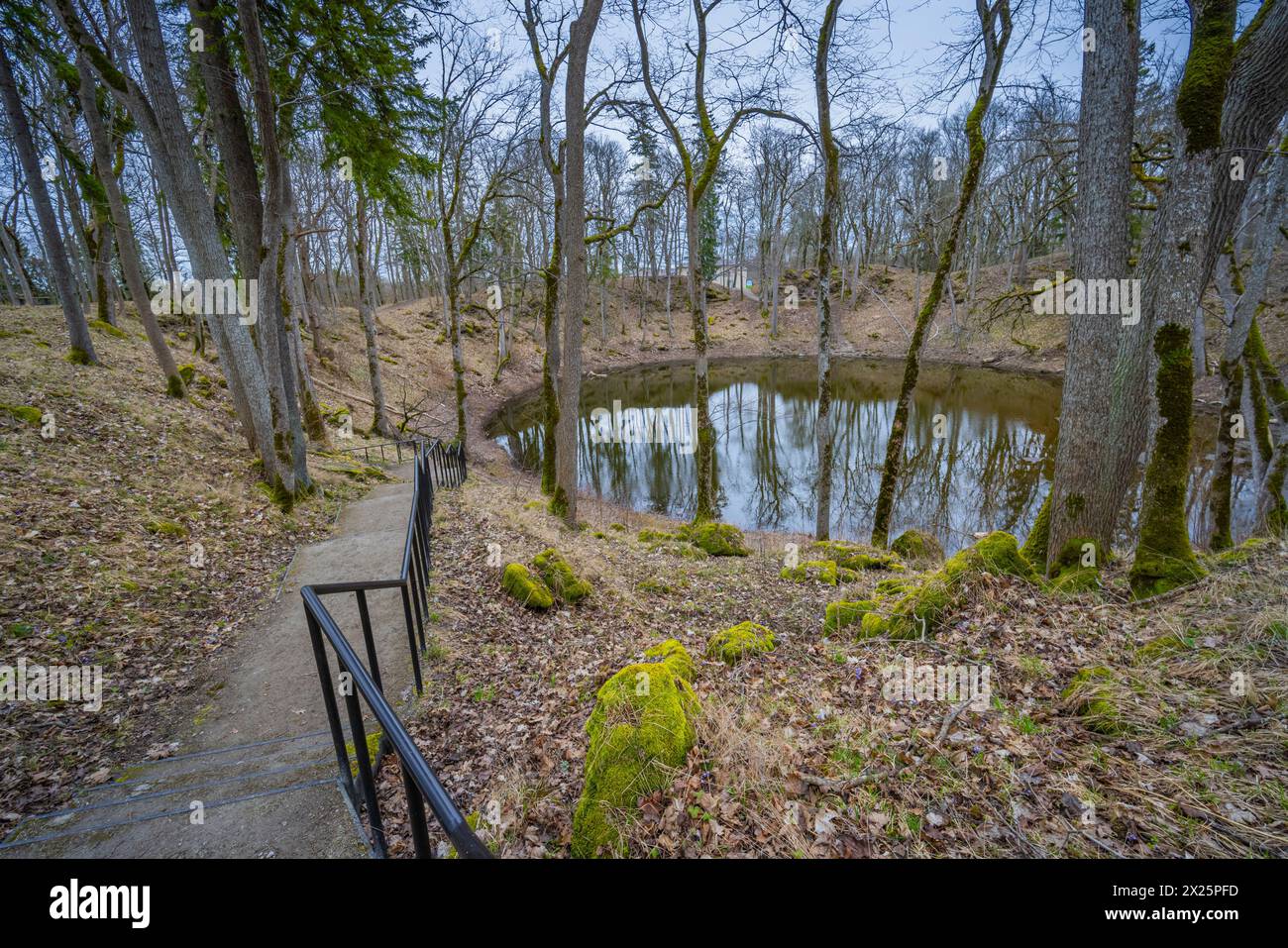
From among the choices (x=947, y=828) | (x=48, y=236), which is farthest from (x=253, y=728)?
(x=48, y=236)

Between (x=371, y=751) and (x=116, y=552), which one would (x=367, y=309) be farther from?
(x=371, y=751)

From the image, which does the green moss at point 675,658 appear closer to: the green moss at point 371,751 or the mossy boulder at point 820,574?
the green moss at point 371,751

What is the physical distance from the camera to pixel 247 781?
11.0 ft

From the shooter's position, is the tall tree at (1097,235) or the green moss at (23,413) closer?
the tall tree at (1097,235)

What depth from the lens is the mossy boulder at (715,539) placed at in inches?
408

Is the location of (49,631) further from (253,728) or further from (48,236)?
(48,236)

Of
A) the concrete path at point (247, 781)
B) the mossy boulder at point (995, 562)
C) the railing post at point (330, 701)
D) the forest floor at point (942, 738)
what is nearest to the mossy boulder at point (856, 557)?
the mossy boulder at point (995, 562)

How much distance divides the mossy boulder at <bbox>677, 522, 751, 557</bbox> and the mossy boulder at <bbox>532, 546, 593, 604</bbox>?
12.9 feet

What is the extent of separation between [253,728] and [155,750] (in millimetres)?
593

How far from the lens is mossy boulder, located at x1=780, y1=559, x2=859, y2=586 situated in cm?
817

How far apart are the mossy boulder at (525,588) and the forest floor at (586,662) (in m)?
0.26

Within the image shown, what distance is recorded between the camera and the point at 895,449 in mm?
9742

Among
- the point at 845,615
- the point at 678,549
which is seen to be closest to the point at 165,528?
the point at 678,549

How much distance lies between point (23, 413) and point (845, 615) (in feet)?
39.3
